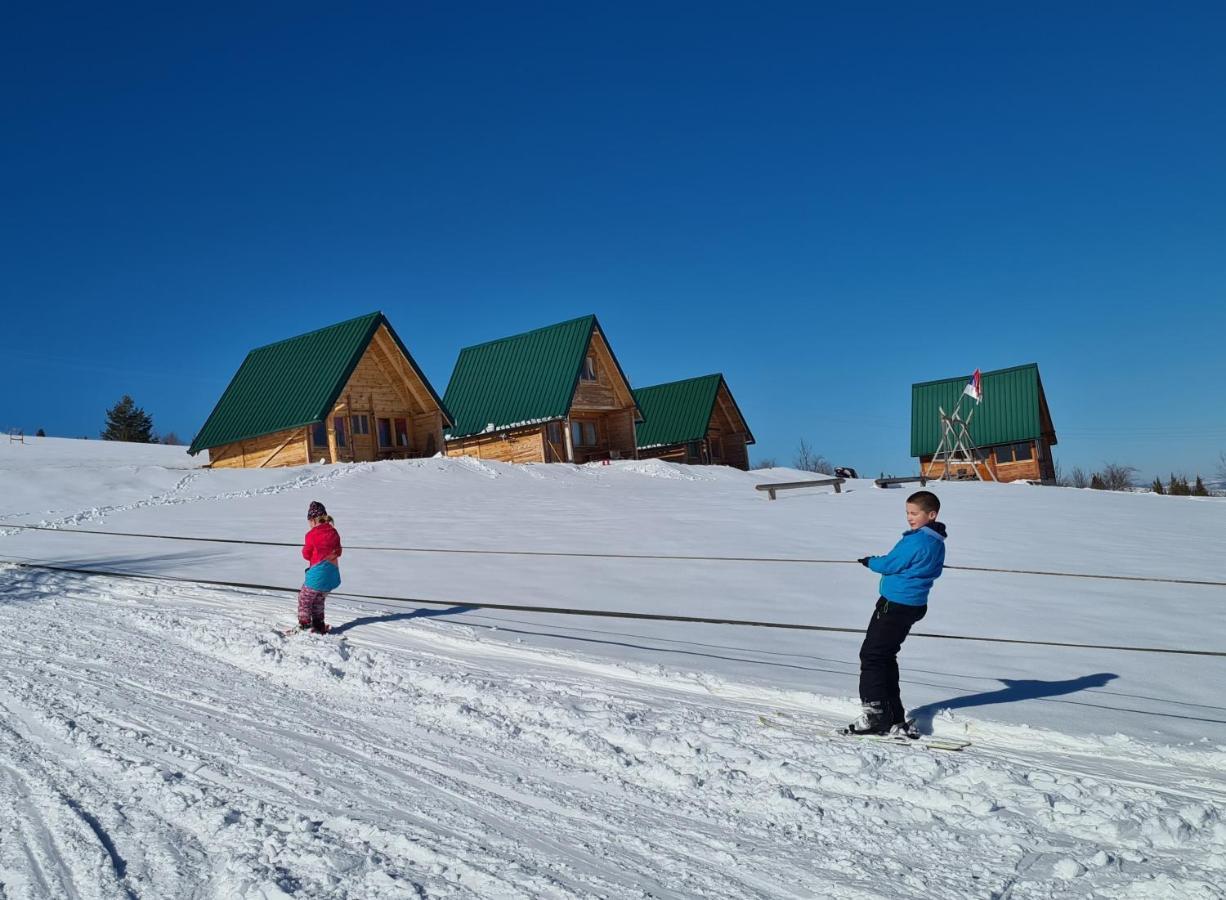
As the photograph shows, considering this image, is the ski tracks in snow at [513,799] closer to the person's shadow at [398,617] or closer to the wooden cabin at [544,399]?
the person's shadow at [398,617]

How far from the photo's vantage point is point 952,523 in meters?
18.8

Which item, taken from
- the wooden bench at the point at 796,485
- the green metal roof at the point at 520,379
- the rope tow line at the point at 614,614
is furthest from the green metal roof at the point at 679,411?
the rope tow line at the point at 614,614

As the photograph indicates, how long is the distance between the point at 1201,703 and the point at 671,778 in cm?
417

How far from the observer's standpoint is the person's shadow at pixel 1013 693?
20.2 ft

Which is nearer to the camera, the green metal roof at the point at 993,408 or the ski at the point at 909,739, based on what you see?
the ski at the point at 909,739

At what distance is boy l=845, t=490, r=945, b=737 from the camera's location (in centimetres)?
569

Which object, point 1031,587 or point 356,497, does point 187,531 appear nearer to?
point 356,497

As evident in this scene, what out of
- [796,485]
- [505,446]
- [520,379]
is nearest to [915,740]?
[796,485]

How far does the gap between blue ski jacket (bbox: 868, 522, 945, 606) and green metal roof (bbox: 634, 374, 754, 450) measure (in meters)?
32.2

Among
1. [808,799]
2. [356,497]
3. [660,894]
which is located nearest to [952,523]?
[356,497]

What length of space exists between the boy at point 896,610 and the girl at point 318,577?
15.4 feet

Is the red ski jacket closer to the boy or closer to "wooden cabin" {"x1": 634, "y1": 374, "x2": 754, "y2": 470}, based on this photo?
the boy

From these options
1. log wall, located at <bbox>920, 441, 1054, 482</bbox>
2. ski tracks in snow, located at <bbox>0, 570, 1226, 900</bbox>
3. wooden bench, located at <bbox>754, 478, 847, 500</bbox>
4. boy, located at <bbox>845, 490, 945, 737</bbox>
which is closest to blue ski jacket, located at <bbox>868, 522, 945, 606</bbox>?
boy, located at <bbox>845, 490, 945, 737</bbox>

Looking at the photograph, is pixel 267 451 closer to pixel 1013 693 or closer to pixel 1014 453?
pixel 1013 693
